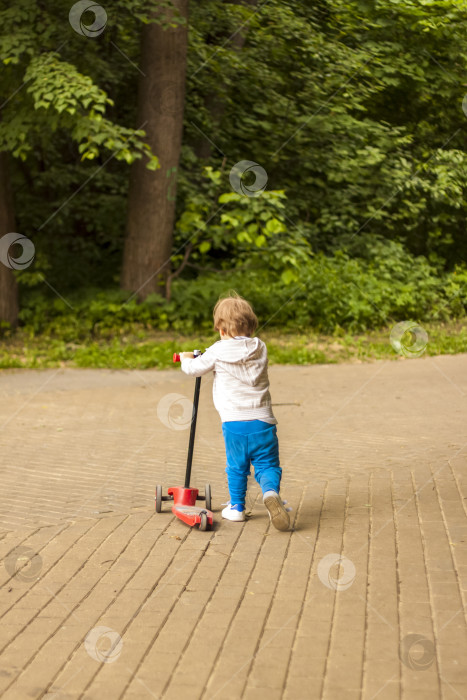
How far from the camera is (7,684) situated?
3379 mm

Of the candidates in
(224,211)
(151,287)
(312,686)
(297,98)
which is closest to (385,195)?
(297,98)

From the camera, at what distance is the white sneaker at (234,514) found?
5.44 meters

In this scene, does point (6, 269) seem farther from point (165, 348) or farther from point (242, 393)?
point (242, 393)

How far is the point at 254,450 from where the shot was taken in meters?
5.29

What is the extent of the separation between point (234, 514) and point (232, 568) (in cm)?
83

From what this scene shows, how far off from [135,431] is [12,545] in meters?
3.16

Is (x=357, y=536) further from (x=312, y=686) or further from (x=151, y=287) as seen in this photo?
(x=151, y=287)
